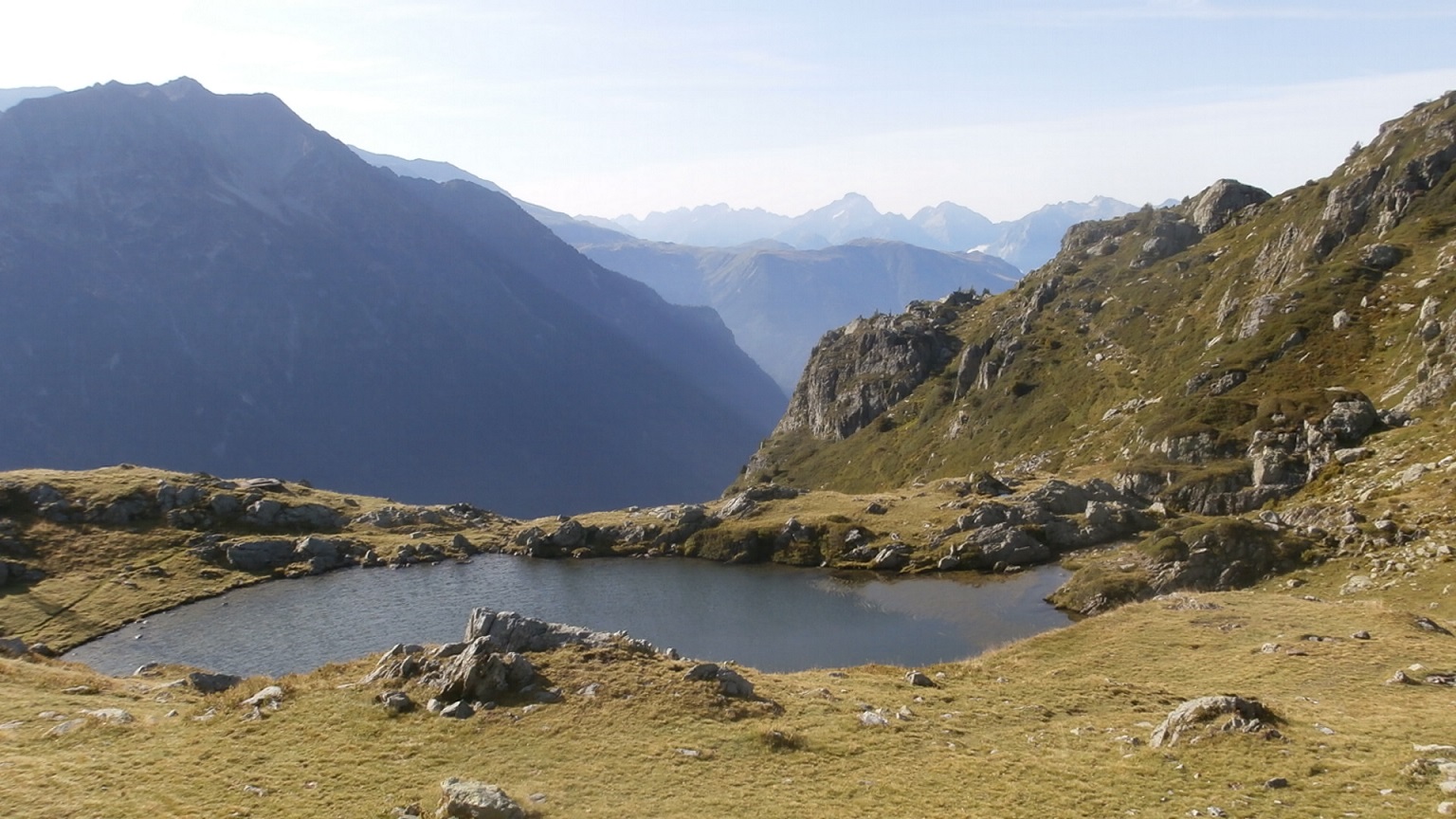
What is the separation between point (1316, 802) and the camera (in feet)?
83.8

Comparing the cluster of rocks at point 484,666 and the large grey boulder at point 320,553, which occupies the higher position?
the cluster of rocks at point 484,666

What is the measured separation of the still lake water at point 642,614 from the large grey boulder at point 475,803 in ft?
157

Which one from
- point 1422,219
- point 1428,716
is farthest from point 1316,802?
point 1422,219

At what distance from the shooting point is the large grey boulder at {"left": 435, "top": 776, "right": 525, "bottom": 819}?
27.0m

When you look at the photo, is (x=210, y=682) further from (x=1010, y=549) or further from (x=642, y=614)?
(x=1010, y=549)

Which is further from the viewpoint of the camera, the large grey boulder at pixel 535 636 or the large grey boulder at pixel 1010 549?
the large grey boulder at pixel 1010 549

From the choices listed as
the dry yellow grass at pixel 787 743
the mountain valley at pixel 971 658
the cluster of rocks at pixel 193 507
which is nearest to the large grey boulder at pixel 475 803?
the mountain valley at pixel 971 658

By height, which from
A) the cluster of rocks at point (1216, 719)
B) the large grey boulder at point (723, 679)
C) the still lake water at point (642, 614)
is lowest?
the still lake water at point (642, 614)

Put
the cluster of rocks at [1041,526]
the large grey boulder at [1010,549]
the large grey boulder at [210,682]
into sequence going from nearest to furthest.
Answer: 1. the large grey boulder at [210,682]
2. the cluster of rocks at [1041,526]
3. the large grey boulder at [1010,549]

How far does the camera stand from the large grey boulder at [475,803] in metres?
27.0

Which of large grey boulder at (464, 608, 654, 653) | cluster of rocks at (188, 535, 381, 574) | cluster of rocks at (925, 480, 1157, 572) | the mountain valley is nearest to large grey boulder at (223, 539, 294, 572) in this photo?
cluster of rocks at (188, 535, 381, 574)

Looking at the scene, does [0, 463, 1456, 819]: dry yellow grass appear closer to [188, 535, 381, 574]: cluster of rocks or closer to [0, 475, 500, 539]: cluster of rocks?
[188, 535, 381, 574]: cluster of rocks

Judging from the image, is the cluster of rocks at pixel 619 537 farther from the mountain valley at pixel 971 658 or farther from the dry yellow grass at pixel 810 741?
the dry yellow grass at pixel 810 741

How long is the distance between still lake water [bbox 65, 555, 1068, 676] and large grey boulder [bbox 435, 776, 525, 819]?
4784 cm
